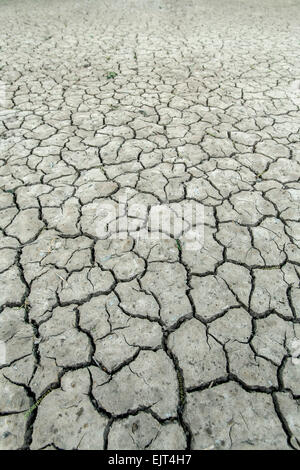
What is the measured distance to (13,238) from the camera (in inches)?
85.0

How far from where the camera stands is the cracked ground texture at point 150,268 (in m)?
1.39

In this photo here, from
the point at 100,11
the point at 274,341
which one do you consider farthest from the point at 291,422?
the point at 100,11

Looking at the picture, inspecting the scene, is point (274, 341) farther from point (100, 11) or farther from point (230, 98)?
point (100, 11)

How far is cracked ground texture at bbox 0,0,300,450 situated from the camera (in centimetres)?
139

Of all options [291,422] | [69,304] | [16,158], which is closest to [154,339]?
[69,304]

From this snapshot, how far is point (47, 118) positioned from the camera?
139 inches

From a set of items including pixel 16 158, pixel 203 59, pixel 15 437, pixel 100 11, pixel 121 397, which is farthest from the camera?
pixel 100 11

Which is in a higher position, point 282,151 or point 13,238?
point 282,151

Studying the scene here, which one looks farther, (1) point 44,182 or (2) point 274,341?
(1) point 44,182

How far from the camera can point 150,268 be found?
198cm

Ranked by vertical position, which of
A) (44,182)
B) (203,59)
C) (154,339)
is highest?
(203,59)

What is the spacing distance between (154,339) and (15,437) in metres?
0.76

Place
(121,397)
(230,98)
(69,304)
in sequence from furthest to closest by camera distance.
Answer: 1. (230,98)
2. (69,304)
3. (121,397)

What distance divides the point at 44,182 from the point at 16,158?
20.8 inches
